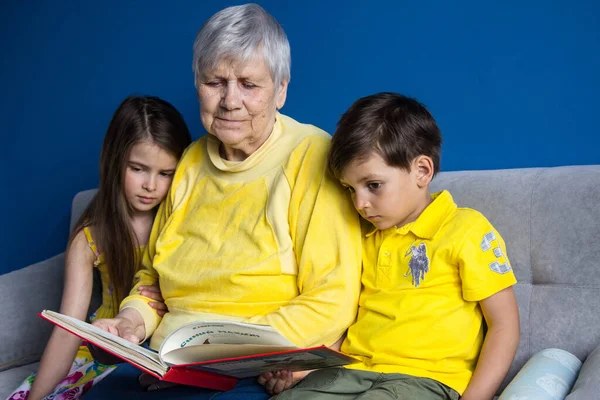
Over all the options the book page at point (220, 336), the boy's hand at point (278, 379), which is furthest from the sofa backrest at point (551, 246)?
the book page at point (220, 336)

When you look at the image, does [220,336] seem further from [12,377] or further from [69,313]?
[12,377]

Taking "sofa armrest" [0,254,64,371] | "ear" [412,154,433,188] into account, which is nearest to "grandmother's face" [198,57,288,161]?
"ear" [412,154,433,188]

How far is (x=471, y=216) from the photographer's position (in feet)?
5.44

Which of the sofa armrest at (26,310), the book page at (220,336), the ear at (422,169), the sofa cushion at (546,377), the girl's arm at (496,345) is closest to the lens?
the book page at (220,336)

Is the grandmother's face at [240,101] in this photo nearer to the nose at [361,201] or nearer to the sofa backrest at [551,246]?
the nose at [361,201]

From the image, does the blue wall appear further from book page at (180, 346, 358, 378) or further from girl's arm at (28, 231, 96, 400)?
book page at (180, 346, 358, 378)

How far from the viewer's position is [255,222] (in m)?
1.79

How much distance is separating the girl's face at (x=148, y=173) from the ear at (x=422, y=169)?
78cm

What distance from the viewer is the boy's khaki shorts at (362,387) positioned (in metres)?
1.49

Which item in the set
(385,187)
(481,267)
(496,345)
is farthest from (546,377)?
(385,187)

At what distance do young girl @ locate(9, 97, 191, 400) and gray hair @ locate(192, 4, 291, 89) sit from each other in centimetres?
34

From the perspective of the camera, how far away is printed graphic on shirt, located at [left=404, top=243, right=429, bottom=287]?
1.63 meters

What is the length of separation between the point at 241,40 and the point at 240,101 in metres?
0.15

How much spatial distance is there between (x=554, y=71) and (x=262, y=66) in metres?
0.84
